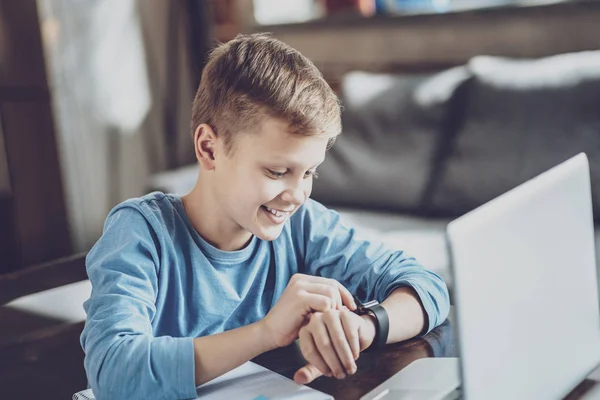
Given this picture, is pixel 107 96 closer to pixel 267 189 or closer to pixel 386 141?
pixel 386 141

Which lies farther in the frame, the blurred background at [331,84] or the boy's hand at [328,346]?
the blurred background at [331,84]

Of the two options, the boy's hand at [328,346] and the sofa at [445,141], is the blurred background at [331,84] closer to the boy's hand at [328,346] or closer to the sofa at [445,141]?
the sofa at [445,141]

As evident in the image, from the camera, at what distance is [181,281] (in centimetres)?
102

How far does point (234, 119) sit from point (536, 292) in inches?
18.8

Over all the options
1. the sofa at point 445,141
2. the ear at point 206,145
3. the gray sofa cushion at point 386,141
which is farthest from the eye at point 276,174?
the gray sofa cushion at point 386,141

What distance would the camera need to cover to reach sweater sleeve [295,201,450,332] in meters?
1.03

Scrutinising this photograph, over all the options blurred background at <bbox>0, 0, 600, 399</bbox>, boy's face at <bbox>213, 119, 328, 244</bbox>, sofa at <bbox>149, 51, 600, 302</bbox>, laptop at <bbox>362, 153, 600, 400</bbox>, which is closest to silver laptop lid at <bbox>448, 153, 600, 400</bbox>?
laptop at <bbox>362, 153, 600, 400</bbox>

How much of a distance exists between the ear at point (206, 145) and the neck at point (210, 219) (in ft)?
0.10

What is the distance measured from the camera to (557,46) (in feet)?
7.54

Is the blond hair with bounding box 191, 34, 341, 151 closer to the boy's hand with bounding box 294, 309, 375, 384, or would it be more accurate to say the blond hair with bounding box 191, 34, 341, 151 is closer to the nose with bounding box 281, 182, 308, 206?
the nose with bounding box 281, 182, 308, 206

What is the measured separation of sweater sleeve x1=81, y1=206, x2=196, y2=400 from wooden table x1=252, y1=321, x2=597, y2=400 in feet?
0.48

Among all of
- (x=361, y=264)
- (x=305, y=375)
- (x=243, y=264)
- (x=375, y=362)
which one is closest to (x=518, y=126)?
(x=361, y=264)

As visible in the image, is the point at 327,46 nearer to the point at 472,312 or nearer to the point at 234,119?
the point at 234,119

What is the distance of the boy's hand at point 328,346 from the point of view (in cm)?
83
